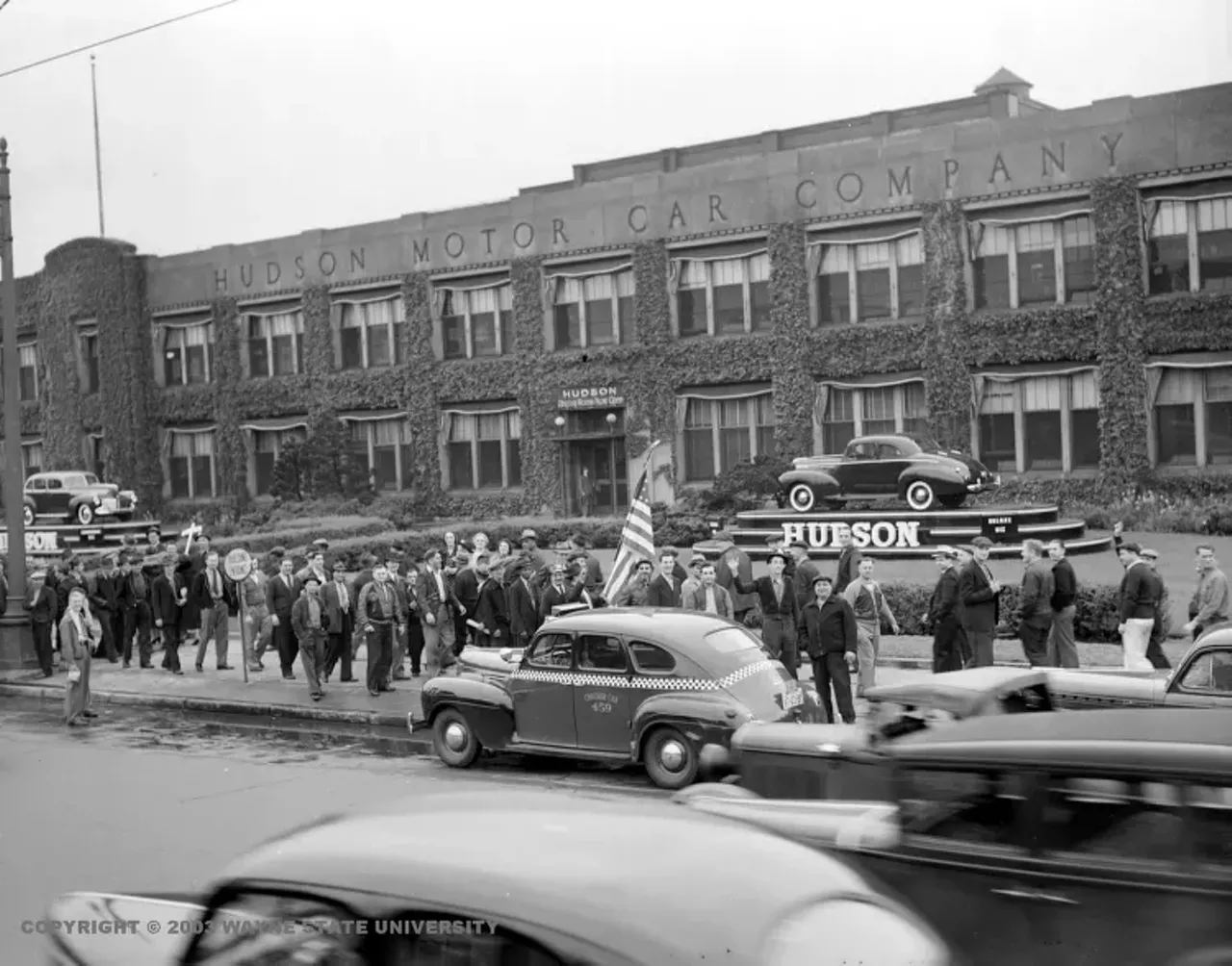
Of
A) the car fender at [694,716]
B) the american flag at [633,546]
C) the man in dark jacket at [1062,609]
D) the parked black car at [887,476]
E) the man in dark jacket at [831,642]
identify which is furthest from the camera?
the parked black car at [887,476]

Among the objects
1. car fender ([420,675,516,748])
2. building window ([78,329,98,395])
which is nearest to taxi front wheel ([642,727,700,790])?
car fender ([420,675,516,748])

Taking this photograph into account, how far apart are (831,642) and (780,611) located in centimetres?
228

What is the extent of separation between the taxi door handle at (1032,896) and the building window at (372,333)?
40.6 meters

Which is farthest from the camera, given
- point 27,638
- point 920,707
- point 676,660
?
point 27,638

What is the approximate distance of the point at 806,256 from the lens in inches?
1468

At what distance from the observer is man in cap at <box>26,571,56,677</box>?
22.9 metres

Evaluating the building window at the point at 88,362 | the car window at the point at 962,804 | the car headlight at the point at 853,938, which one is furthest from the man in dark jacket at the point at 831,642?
the building window at the point at 88,362

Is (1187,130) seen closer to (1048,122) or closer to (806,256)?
(1048,122)

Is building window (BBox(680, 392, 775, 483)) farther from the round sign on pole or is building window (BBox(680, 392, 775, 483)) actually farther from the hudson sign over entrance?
the round sign on pole

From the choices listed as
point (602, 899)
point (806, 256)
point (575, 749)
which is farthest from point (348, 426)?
point (602, 899)

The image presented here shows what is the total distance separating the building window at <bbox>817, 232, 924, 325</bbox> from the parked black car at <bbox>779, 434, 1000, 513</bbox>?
7375 millimetres

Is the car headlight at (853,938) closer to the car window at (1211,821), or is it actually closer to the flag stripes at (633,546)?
the car window at (1211,821)

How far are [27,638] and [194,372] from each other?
28896 mm

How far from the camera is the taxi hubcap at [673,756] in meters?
12.6
